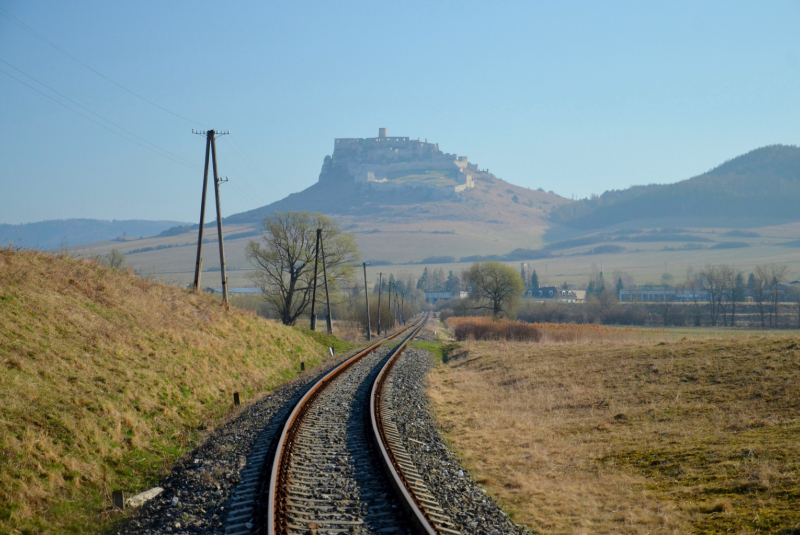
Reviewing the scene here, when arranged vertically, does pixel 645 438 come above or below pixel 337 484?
below

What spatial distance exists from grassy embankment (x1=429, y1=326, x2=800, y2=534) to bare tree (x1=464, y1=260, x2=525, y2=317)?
54908mm

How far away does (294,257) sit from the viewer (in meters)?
50.1

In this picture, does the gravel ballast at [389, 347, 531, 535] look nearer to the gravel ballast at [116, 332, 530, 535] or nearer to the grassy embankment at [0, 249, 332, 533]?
the gravel ballast at [116, 332, 530, 535]

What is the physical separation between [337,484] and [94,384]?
5.91 metres

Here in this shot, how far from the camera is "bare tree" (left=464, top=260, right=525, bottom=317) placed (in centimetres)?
7731

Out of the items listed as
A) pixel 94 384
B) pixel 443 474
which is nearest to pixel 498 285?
pixel 94 384

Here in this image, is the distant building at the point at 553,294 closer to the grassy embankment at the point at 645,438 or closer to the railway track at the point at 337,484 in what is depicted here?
the grassy embankment at the point at 645,438

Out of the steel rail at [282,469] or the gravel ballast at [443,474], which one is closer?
the steel rail at [282,469]

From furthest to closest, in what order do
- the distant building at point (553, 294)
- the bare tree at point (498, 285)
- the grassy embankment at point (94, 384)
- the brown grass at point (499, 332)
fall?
the distant building at point (553, 294), the bare tree at point (498, 285), the brown grass at point (499, 332), the grassy embankment at point (94, 384)

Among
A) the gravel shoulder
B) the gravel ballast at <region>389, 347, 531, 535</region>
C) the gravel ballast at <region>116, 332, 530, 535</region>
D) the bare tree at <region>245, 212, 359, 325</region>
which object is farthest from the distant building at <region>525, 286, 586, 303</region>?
the gravel shoulder

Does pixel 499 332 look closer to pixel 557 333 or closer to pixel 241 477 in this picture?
pixel 557 333

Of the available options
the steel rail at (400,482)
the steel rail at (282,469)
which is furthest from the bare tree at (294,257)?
the steel rail at (400,482)

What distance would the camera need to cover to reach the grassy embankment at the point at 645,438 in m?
7.77

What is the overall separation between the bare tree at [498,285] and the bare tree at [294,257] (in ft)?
94.5
